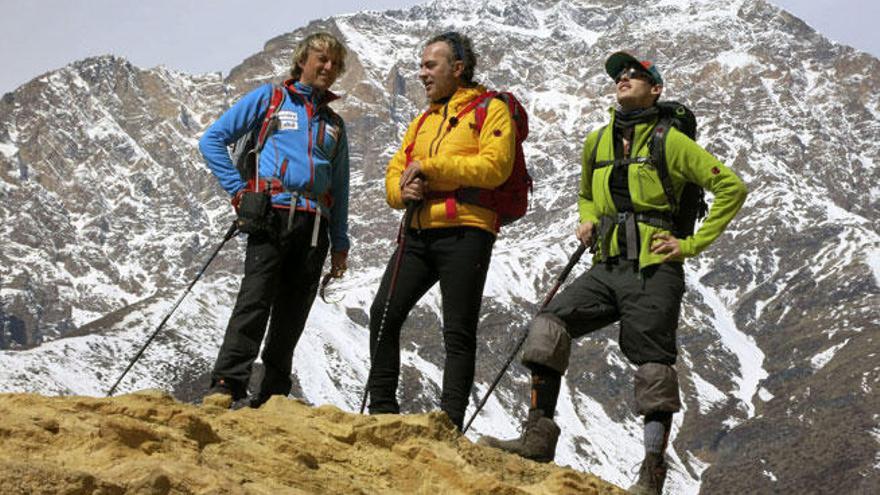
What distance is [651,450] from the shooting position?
8.19 m

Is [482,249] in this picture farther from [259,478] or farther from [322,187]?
[259,478]

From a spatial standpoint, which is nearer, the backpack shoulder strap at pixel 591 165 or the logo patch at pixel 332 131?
the backpack shoulder strap at pixel 591 165

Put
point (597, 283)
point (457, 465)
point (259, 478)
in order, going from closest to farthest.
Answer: point (259, 478) → point (457, 465) → point (597, 283)

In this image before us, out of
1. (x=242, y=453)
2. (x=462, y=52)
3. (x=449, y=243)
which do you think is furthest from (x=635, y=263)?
(x=242, y=453)

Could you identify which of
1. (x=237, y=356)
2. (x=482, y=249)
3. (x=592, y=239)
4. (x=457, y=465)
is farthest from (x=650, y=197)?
(x=237, y=356)

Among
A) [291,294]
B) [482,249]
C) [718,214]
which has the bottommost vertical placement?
[291,294]

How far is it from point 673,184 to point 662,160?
0.19 metres

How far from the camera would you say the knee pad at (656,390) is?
8.27m

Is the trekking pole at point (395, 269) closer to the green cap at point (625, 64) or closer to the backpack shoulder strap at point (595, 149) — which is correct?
the backpack shoulder strap at point (595, 149)

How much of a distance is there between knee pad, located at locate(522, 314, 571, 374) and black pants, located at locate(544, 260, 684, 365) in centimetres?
13

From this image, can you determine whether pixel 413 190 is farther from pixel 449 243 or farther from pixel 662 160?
pixel 662 160

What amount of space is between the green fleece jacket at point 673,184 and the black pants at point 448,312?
0.94 m

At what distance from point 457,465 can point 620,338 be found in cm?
184

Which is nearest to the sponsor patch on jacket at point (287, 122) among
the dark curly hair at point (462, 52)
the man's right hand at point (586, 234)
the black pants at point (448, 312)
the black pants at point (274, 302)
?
the black pants at point (274, 302)
